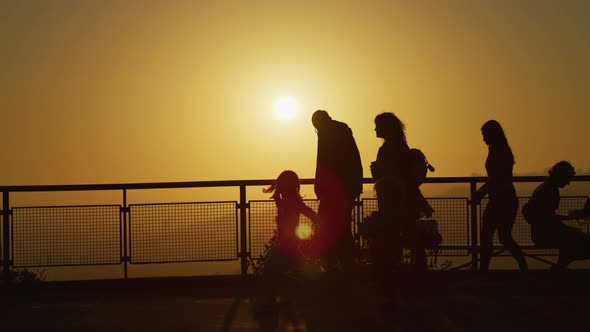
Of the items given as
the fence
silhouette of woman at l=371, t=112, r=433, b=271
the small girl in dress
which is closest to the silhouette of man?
silhouette of woman at l=371, t=112, r=433, b=271

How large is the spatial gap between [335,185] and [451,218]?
118 inches

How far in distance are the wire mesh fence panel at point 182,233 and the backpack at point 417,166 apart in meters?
3.05

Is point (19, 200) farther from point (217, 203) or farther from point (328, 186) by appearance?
point (328, 186)

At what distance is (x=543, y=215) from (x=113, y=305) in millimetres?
5445

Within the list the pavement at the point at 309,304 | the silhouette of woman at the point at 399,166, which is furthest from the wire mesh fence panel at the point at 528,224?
the silhouette of woman at the point at 399,166

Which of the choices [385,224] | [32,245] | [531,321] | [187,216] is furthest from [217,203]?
[531,321]

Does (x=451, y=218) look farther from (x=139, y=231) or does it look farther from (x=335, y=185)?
(x=139, y=231)

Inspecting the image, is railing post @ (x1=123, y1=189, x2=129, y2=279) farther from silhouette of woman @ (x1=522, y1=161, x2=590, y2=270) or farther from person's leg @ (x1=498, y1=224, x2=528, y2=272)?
silhouette of woman @ (x1=522, y1=161, x2=590, y2=270)

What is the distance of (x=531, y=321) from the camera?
905 centimetres

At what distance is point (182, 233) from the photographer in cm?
1323

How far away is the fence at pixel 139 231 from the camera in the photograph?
13.2 meters

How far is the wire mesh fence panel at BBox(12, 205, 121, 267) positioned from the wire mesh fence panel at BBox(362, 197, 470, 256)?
3439 millimetres

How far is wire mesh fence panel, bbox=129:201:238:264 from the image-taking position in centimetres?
1322

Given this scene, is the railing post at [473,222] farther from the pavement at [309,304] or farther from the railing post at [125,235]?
the railing post at [125,235]
